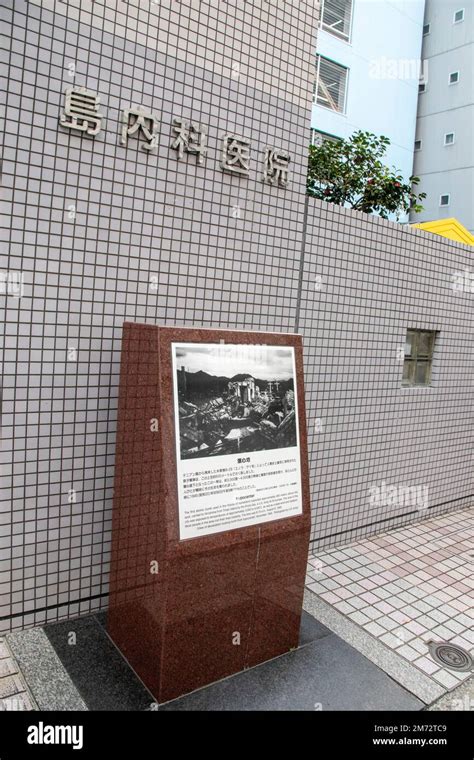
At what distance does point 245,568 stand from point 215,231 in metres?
2.39

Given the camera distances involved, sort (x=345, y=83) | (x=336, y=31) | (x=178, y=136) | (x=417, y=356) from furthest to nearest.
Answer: (x=345, y=83) → (x=336, y=31) → (x=417, y=356) → (x=178, y=136)

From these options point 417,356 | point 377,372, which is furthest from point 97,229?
point 417,356

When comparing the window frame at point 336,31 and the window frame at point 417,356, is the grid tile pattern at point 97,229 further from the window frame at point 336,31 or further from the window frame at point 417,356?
the window frame at point 336,31

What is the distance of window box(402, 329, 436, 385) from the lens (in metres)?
5.92

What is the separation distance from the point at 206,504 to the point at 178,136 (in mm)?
2485

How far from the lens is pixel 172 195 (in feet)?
11.9

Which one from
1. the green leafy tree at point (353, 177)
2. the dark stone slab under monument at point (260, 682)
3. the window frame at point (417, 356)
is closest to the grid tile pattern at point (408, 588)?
the dark stone slab under monument at point (260, 682)

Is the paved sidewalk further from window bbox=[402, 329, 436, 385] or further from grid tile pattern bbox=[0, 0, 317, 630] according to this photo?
window bbox=[402, 329, 436, 385]

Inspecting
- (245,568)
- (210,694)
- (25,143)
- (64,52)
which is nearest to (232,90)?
(64,52)

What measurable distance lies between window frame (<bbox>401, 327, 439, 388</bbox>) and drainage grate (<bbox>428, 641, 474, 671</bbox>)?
284cm

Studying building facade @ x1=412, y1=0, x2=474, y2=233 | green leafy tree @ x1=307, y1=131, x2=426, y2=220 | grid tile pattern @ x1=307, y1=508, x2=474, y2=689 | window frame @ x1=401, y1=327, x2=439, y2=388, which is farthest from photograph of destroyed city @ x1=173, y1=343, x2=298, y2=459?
building facade @ x1=412, y1=0, x2=474, y2=233

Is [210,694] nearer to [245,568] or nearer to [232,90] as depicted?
[245,568]

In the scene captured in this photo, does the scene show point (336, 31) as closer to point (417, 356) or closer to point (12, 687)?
point (417, 356)

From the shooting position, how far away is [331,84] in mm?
15367
